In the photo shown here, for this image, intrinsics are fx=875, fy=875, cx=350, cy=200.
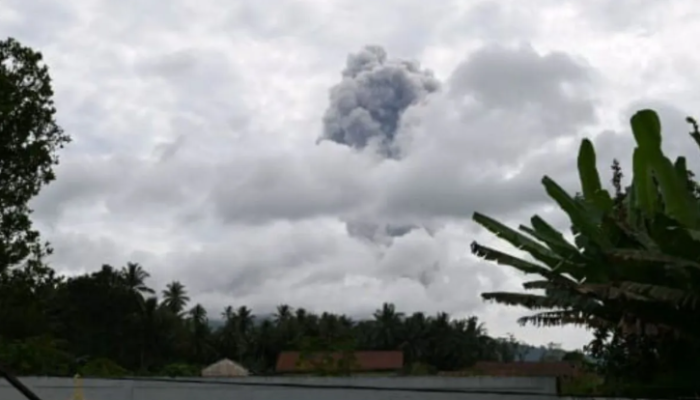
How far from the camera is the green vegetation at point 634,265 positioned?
7.30 metres

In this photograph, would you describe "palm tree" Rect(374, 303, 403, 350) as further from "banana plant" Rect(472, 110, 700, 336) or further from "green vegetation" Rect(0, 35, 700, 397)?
"banana plant" Rect(472, 110, 700, 336)

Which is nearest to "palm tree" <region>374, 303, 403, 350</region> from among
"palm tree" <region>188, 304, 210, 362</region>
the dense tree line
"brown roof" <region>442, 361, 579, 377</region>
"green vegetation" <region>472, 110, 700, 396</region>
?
the dense tree line

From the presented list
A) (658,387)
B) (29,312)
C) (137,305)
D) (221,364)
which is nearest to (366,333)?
(137,305)

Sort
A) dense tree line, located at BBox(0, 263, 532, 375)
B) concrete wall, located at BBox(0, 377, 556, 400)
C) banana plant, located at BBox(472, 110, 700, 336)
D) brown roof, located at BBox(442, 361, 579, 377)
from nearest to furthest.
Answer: banana plant, located at BBox(472, 110, 700, 336)
concrete wall, located at BBox(0, 377, 556, 400)
brown roof, located at BBox(442, 361, 579, 377)
dense tree line, located at BBox(0, 263, 532, 375)

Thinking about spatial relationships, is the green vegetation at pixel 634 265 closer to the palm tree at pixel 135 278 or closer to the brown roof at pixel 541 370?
the brown roof at pixel 541 370

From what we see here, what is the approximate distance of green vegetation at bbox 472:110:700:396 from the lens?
7305 mm

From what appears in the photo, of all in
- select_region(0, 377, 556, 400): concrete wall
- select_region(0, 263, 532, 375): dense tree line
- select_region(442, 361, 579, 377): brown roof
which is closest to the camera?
select_region(0, 377, 556, 400): concrete wall

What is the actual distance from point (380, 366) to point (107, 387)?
129 feet

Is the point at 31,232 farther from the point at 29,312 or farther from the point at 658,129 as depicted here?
the point at 658,129

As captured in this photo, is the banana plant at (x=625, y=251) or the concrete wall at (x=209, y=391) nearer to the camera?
the banana plant at (x=625, y=251)

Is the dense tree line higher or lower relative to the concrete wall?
higher

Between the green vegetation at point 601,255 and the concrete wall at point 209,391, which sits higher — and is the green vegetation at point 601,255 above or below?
above

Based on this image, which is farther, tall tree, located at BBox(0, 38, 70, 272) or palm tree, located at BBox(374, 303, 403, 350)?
palm tree, located at BBox(374, 303, 403, 350)

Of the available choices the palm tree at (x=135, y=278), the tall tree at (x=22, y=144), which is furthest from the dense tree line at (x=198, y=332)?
the tall tree at (x=22, y=144)
